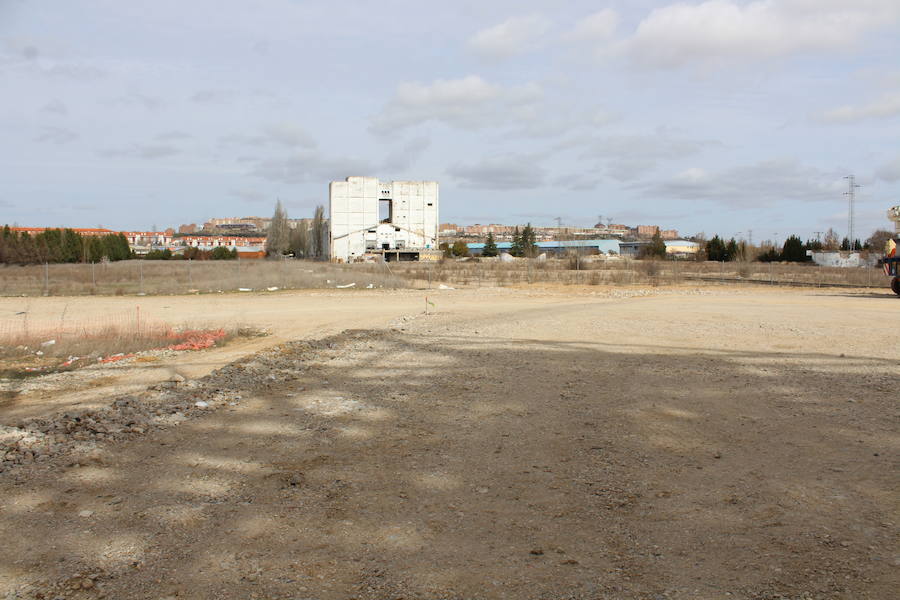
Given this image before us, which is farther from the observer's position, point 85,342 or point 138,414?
point 85,342

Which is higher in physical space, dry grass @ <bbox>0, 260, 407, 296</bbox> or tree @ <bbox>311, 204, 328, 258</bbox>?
tree @ <bbox>311, 204, 328, 258</bbox>

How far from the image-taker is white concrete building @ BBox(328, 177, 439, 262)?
352 feet

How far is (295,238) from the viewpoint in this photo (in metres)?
145

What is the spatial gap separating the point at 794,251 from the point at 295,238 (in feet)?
307

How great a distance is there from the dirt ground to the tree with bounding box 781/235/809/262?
86497 millimetres

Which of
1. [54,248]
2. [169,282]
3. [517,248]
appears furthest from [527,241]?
[169,282]

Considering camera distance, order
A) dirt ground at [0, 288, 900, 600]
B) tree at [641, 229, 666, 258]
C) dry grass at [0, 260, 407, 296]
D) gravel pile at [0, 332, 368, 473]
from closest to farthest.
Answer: dirt ground at [0, 288, 900, 600], gravel pile at [0, 332, 368, 473], dry grass at [0, 260, 407, 296], tree at [641, 229, 666, 258]

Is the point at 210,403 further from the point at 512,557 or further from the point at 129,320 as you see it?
the point at 129,320

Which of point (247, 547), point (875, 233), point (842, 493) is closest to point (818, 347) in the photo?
point (842, 493)

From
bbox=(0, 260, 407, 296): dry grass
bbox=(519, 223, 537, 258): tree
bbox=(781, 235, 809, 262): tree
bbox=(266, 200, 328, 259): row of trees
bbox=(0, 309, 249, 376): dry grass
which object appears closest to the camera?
bbox=(0, 309, 249, 376): dry grass

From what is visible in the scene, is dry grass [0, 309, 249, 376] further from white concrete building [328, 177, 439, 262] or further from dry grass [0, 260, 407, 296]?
white concrete building [328, 177, 439, 262]

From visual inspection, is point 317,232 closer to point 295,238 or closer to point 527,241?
point 295,238

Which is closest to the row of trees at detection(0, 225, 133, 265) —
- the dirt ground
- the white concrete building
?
the white concrete building

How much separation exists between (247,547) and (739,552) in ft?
11.7
